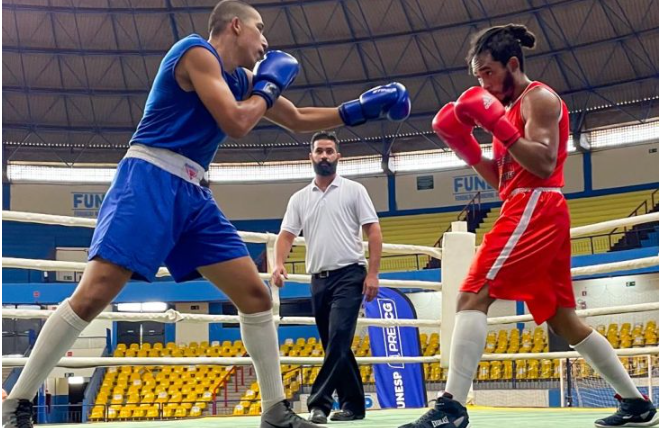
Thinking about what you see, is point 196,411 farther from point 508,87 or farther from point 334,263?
point 508,87

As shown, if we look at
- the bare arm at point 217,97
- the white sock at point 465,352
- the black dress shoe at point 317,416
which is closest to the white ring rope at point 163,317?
the black dress shoe at point 317,416

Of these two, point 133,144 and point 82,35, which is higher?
point 82,35

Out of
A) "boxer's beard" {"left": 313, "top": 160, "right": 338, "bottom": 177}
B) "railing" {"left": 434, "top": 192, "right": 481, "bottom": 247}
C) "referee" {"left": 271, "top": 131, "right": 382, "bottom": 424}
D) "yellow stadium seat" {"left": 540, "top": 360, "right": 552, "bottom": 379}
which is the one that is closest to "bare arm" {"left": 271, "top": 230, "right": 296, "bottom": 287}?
"referee" {"left": 271, "top": 131, "right": 382, "bottom": 424}

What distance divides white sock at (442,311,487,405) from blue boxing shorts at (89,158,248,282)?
2.49 ft

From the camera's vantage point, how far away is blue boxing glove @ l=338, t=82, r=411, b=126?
275 centimetres

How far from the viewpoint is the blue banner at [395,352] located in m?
5.26

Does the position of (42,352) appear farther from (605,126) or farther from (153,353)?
(605,126)

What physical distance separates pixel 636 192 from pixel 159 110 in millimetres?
17191

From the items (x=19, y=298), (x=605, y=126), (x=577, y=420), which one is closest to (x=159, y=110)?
(x=577, y=420)

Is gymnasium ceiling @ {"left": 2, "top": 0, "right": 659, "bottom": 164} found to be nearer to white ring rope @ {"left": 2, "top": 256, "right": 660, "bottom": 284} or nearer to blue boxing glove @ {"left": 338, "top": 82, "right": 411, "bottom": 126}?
white ring rope @ {"left": 2, "top": 256, "right": 660, "bottom": 284}

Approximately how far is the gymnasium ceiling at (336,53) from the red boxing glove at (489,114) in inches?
576

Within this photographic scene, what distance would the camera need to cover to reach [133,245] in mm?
2301

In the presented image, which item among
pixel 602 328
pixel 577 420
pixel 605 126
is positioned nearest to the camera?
pixel 577 420

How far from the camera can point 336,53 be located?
18156 millimetres
